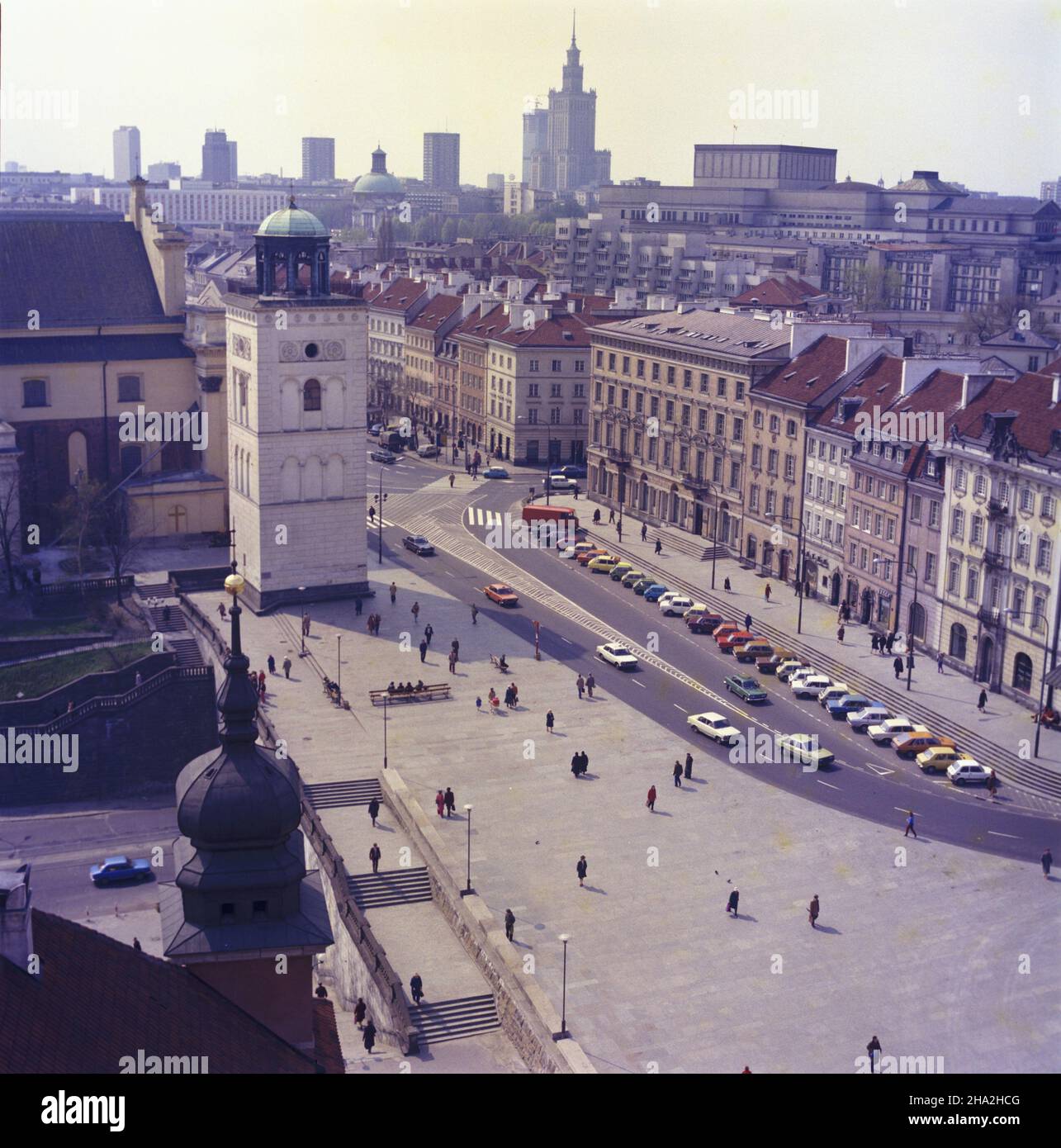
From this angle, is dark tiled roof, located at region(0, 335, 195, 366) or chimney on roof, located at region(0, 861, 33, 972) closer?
chimney on roof, located at region(0, 861, 33, 972)

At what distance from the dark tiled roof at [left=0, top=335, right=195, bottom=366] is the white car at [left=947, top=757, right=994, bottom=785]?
153ft

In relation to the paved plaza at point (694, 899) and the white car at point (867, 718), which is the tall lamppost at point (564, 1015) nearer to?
the paved plaza at point (694, 899)

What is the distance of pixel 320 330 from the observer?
67.8m

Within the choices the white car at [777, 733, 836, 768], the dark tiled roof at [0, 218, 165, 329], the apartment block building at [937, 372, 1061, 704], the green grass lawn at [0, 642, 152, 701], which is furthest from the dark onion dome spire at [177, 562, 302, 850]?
the dark tiled roof at [0, 218, 165, 329]

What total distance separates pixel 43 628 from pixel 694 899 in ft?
114

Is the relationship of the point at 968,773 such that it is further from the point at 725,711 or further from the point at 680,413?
the point at 680,413

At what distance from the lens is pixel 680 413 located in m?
88.2

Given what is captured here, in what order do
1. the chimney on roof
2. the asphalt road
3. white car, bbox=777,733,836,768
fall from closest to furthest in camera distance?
the chimney on roof < the asphalt road < white car, bbox=777,733,836,768

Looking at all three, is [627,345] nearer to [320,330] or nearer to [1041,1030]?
[320,330]

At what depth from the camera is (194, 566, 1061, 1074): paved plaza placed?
117ft

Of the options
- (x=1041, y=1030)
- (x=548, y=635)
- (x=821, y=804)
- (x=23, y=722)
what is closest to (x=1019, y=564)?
(x=821, y=804)

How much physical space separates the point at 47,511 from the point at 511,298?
51.3m

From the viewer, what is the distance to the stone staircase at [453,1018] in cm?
3659

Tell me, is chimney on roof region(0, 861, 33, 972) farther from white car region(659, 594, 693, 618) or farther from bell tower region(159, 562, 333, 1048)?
white car region(659, 594, 693, 618)
